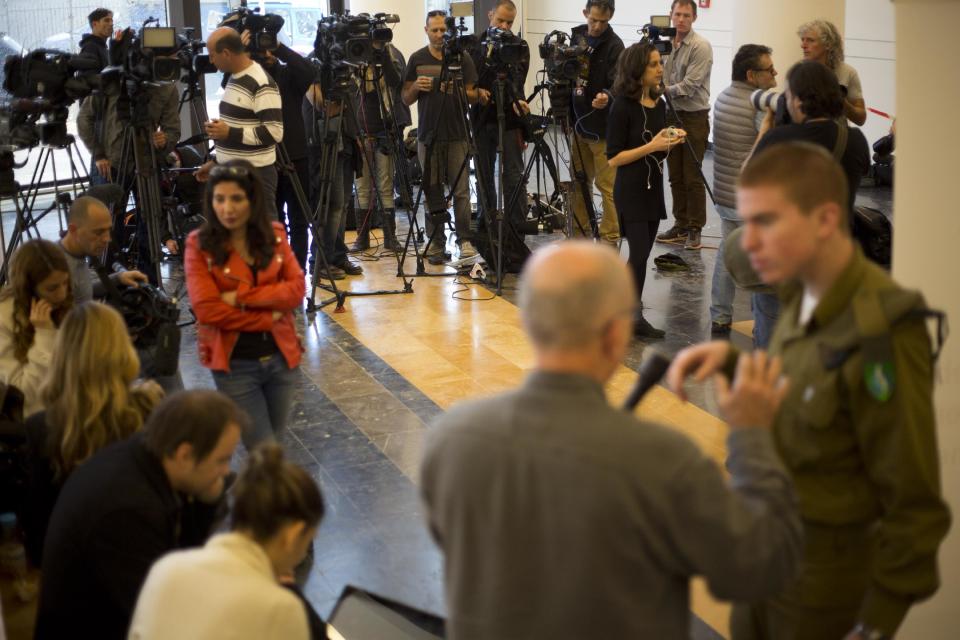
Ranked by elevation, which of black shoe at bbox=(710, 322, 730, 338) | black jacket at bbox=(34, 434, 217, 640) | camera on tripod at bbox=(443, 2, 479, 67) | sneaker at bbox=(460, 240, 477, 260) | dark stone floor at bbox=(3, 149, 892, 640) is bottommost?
dark stone floor at bbox=(3, 149, 892, 640)

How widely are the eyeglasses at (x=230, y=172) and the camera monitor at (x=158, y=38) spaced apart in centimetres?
222

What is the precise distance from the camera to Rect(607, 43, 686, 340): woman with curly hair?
237 inches

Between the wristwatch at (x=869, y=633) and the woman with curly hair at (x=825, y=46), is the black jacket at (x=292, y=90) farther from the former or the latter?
the wristwatch at (x=869, y=633)

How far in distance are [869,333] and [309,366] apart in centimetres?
434

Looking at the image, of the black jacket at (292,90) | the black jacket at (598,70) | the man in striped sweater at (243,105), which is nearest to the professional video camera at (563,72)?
the black jacket at (598,70)

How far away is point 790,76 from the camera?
4668 millimetres

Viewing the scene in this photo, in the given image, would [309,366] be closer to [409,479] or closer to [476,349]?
[476,349]

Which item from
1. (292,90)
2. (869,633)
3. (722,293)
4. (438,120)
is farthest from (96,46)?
(869,633)

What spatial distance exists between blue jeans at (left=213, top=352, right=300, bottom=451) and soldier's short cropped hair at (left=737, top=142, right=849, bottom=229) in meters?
2.21

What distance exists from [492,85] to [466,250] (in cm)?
147

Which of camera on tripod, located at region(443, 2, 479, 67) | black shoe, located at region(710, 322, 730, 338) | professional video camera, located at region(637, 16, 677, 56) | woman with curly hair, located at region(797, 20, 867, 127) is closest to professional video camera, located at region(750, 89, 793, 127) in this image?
woman with curly hair, located at region(797, 20, 867, 127)

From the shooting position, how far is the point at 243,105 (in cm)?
610

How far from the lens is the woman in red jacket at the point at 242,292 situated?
12.4ft

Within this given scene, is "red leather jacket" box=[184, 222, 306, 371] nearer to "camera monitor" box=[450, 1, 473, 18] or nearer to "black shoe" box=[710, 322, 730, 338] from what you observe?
"black shoe" box=[710, 322, 730, 338]
